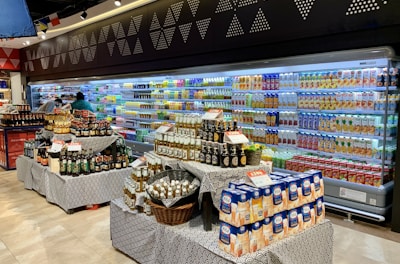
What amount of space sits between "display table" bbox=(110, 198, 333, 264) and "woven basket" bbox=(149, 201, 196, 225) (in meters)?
0.05

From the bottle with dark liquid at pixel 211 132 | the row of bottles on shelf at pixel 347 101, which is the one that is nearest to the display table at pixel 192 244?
the bottle with dark liquid at pixel 211 132

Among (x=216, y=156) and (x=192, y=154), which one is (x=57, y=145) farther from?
(x=216, y=156)

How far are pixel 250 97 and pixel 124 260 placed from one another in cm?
363

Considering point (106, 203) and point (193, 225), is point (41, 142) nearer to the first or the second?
point (106, 203)

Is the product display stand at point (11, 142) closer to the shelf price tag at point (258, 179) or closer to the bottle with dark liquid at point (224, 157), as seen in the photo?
the bottle with dark liquid at point (224, 157)

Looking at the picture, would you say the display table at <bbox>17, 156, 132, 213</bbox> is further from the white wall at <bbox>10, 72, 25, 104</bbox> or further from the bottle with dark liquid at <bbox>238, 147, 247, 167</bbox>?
the white wall at <bbox>10, 72, 25, 104</bbox>

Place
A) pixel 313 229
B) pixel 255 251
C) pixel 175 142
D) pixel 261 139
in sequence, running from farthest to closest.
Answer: pixel 261 139
pixel 175 142
pixel 313 229
pixel 255 251

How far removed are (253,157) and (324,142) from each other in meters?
2.49

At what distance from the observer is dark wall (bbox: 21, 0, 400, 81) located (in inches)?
167

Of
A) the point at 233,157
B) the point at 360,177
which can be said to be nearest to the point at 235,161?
the point at 233,157

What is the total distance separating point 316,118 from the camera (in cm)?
512

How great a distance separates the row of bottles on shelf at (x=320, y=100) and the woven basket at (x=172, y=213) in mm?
2918

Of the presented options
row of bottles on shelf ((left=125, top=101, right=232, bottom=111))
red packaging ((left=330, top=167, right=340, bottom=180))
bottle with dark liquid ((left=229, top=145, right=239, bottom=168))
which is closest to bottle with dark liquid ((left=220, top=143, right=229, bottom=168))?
bottle with dark liquid ((left=229, top=145, right=239, bottom=168))

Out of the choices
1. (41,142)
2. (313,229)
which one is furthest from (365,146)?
(41,142)
